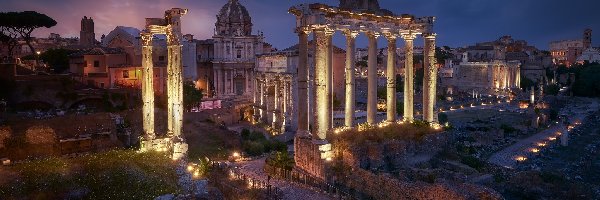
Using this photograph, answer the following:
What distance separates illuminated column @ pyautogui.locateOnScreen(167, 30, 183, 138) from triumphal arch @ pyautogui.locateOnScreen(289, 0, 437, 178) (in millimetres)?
5970

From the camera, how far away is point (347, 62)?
24.8m

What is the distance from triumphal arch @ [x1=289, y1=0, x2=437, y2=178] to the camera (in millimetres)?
21531

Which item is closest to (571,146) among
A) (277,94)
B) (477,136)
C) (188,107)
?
(477,136)

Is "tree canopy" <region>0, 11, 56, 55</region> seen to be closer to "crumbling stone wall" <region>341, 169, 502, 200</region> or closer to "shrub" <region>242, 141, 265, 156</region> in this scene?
"shrub" <region>242, 141, 265, 156</region>

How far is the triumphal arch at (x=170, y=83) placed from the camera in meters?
23.6

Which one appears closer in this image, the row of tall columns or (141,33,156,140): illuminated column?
the row of tall columns

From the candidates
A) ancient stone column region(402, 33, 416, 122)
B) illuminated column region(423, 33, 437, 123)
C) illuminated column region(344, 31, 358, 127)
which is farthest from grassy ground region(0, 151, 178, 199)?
illuminated column region(423, 33, 437, 123)

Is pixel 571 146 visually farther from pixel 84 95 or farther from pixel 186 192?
pixel 84 95

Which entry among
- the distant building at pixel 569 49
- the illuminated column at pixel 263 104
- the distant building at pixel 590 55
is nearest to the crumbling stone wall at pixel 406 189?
the illuminated column at pixel 263 104

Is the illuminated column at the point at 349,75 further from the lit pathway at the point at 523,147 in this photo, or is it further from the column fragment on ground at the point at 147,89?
the column fragment on ground at the point at 147,89

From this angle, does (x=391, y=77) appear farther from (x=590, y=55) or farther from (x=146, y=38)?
(x=590, y=55)

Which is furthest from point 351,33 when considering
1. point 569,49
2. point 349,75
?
point 569,49

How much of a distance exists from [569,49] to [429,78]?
11564cm

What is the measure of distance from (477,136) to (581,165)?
26.5ft
